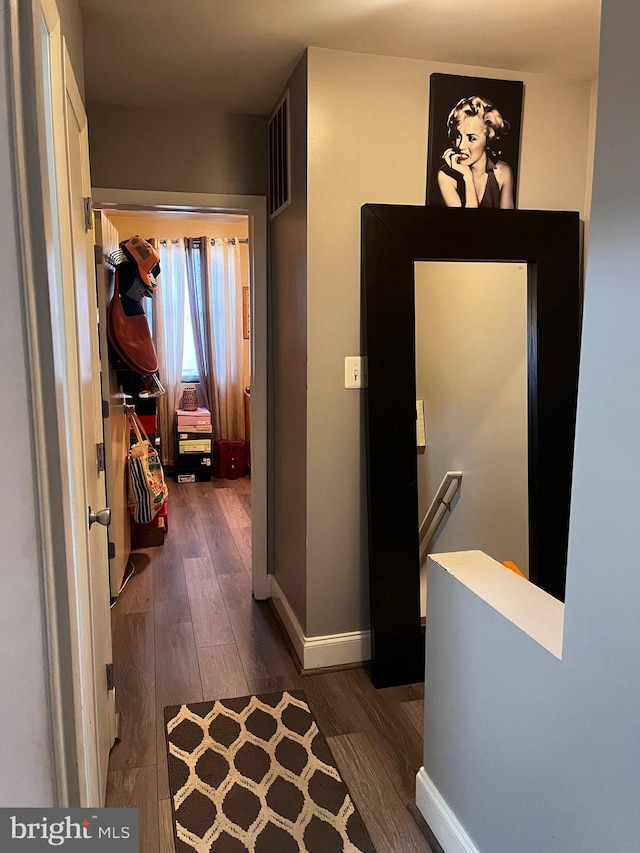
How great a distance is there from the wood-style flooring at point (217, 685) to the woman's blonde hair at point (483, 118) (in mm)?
2202

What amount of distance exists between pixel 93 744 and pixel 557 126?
277 cm

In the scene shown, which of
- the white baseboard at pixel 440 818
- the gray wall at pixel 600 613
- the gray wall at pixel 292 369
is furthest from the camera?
the gray wall at pixel 292 369

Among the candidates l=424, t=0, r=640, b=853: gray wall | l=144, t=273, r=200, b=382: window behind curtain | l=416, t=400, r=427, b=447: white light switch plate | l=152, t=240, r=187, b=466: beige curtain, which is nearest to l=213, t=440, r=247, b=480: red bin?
l=152, t=240, r=187, b=466: beige curtain

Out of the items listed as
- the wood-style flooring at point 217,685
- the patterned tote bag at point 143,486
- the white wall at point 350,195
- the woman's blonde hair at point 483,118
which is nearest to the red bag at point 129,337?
the patterned tote bag at point 143,486

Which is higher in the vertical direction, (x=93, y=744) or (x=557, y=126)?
(x=557, y=126)

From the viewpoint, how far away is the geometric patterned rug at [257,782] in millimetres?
1836

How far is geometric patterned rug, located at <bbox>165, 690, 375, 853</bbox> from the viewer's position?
72.3 inches

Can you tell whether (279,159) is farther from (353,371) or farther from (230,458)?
(230,458)

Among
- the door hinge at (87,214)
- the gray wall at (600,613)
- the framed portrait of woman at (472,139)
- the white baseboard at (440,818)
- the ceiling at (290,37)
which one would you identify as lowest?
the white baseboard at (440,818)

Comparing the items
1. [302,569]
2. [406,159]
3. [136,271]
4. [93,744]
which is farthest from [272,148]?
[93,744]

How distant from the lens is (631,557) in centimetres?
104

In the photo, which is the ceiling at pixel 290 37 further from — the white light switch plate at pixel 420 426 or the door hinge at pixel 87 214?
the white light switch plate at pixel 420 426

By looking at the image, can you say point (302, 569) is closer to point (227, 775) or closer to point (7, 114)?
point (227, 775)

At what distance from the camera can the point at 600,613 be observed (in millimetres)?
1117
